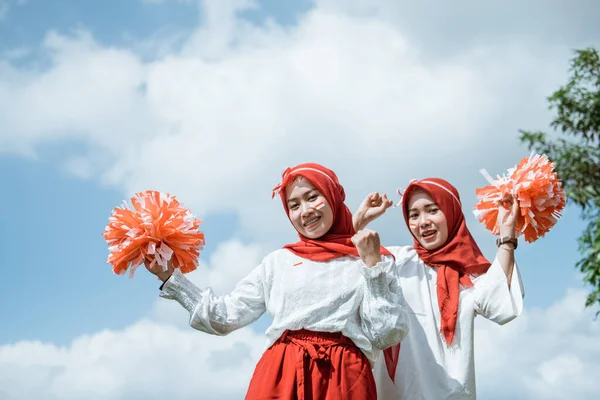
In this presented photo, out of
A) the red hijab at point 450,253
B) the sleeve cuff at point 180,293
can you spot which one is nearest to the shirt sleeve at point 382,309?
the red hijab at point 450,253

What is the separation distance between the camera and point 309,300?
3.38m

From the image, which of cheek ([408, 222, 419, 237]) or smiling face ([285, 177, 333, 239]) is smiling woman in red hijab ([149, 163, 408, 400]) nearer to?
smiling face ([285, 177, 333, 239])

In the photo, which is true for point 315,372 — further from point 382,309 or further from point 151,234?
point 151,234

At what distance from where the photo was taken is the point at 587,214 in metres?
10.7

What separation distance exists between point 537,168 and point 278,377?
1.76m

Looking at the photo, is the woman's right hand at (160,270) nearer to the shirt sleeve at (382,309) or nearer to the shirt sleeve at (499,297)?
the shirt sleeve at (382,309)

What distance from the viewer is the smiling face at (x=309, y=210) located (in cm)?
360

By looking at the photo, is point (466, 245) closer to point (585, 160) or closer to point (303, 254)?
point (303, 254)

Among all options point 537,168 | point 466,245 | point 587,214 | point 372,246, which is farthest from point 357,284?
point 587,214

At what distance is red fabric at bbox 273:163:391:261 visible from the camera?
11.6 feet

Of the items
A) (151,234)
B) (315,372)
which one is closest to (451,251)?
(315,372)

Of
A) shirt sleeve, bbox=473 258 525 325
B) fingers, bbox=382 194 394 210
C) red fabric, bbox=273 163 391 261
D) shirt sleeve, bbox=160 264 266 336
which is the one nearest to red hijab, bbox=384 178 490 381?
shirt sleeve, bbox=473 258 525 325

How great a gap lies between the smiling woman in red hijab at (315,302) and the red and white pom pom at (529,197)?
75cm

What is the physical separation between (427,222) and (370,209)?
1.42 ft
